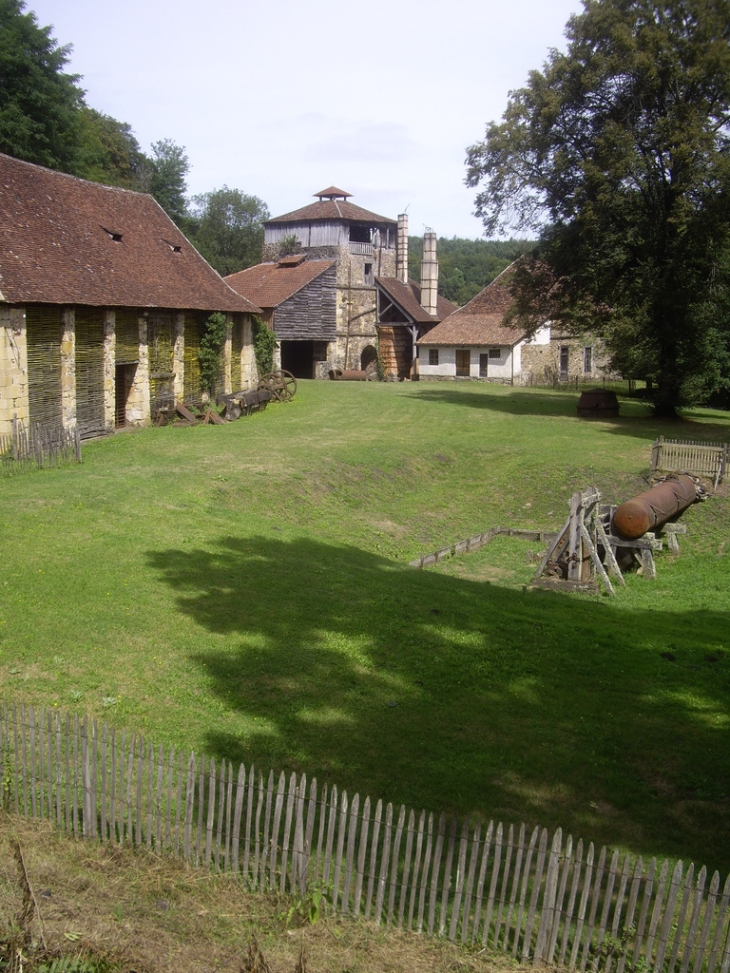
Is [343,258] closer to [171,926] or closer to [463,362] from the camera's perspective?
[463,362]

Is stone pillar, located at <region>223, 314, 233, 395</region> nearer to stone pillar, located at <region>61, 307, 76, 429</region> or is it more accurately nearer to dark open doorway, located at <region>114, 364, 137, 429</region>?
dark open doorway, located at <region>114, 364, 137, 429</region>

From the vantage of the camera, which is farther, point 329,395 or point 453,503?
point 329,395

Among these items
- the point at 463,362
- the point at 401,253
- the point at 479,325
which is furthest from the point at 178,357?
the point at 401,253

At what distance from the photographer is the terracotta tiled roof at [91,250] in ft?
78.4

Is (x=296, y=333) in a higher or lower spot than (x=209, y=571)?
higher

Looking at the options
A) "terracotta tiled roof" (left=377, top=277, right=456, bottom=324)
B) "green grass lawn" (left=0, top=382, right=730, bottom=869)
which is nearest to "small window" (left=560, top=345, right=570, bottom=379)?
"terracotta tiled roof" (left=377, top=277, right=456, bottom=324)

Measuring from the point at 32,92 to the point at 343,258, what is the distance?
68.5 feet

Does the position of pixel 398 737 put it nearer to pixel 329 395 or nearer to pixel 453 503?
pixel 453 503

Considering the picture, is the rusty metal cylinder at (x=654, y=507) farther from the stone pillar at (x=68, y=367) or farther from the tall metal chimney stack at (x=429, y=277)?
the tall metal chimney stack at (x=429, y=277)

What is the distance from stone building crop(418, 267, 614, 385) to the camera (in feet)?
166

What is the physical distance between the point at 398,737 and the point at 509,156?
91.1 ft

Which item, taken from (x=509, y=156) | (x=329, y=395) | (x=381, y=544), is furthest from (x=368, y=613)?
(x=329, y=395)

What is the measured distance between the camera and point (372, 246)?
55.7 m

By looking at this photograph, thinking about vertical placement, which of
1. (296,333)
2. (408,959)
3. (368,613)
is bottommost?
(408,959)
